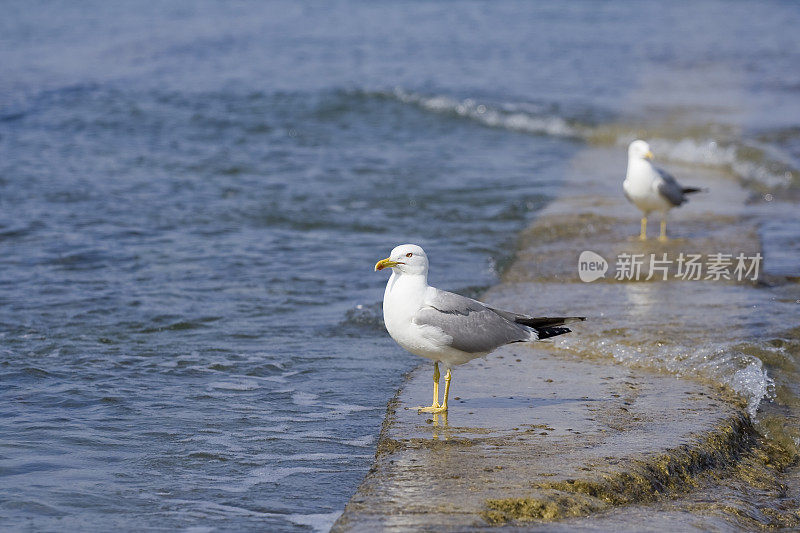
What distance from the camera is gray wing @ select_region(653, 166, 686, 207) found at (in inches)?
371

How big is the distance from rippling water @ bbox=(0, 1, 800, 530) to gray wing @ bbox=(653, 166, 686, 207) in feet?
3.36

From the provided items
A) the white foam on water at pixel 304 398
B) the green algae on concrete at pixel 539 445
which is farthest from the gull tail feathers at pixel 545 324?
the white foam on water at pixel 304 398

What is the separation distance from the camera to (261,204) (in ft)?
37.1

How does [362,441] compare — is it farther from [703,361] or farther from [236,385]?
[703,361]

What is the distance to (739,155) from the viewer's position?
13.9 meters

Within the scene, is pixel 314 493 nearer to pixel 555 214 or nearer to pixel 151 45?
pixel 555 214

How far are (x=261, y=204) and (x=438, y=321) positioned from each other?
6.54 metres

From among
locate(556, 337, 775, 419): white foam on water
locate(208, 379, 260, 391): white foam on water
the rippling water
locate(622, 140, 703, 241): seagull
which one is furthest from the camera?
locate(622, 140, 703, 241): seagull

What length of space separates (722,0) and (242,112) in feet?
90.1

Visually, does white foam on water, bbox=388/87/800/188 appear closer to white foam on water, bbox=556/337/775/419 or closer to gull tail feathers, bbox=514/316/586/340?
white foam on water, bbox=556/337/775/419

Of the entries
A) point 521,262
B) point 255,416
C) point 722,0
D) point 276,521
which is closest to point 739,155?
point 521,262


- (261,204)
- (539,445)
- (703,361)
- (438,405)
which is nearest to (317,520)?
(539,445)

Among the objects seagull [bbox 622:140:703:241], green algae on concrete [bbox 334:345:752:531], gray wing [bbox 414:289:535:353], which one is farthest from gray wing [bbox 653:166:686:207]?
gray wing [bbox 414:289:535:353]

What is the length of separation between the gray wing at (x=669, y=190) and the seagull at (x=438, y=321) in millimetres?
4481
